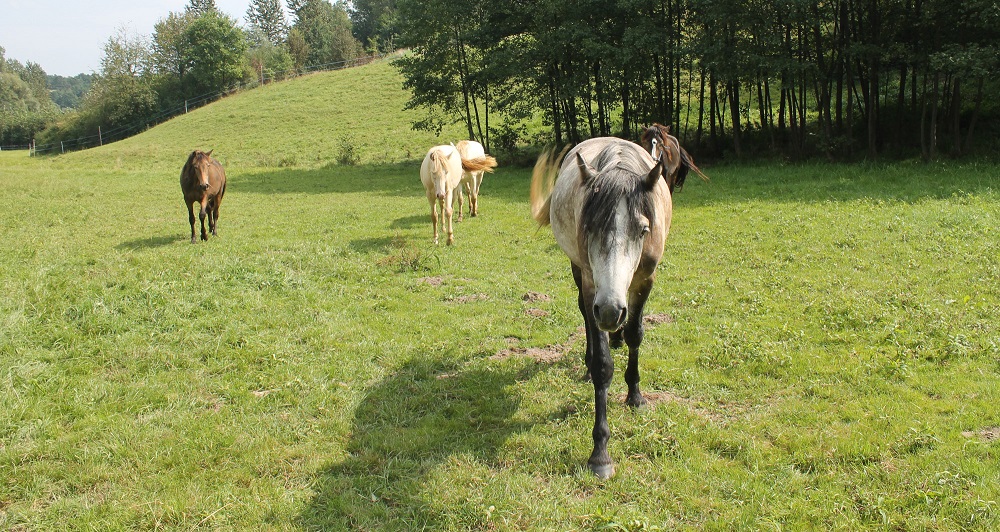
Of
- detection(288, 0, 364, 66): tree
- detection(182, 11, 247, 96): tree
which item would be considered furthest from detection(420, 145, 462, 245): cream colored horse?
detection(288, 0, 364, 66): tree

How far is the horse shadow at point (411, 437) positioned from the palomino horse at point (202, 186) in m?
7.34

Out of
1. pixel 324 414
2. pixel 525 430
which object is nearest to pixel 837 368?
pixel 525 430

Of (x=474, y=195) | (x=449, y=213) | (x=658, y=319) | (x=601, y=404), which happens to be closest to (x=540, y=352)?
(x=658, y=319)

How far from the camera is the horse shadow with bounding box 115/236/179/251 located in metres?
10.2

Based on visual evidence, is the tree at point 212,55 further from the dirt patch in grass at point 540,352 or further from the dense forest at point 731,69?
the dirt patch in grass at point 540,352

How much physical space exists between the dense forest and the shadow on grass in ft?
45.0

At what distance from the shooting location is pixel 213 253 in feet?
30.7

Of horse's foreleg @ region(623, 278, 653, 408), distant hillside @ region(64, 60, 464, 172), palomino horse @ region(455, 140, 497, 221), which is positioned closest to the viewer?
horse's foreleg @ region(623, 278, 653, 408)

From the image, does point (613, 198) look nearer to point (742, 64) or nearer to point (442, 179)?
point (442, 179)

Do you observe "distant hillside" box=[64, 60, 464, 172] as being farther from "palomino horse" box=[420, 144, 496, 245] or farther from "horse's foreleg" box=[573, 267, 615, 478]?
"horse's foreleg" box=[573, 267, 615, 478]

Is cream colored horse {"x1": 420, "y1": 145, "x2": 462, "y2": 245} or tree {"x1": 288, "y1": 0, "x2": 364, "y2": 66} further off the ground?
tree {"x1": 288, "y1": 0, "x2": 364, "y2": 66}

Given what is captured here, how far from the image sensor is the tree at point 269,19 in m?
87.4

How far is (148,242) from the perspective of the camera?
10.8m

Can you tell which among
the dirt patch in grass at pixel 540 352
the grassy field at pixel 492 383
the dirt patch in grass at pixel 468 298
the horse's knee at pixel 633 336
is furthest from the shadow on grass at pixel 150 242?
the horse's knee at pixel 633 336
